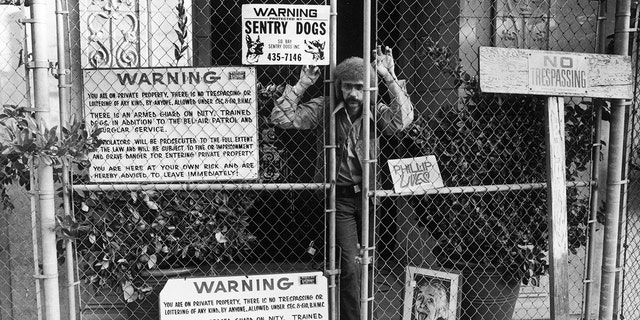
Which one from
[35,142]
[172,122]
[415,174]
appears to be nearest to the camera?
[35,142]

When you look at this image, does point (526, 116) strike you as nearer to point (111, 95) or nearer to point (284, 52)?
point (284, 52)

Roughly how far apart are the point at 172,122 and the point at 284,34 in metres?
0.89

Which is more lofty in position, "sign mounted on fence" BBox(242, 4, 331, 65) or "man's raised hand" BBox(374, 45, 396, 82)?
"sign mounted on fence" BBox(242, 4, 331, 65)

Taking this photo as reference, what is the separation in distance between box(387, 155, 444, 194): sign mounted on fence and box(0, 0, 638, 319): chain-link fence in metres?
0.01

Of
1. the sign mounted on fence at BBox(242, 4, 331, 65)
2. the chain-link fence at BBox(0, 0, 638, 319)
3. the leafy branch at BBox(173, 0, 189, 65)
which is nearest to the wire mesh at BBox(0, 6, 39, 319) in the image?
the chain-link fence at BBox(0, 0, 638, 319)

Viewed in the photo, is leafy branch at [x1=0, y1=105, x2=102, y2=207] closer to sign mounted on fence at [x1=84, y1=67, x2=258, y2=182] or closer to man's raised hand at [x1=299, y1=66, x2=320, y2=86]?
sign mounted on fence at [x1=84, y1=67, x2=258, y2=182]

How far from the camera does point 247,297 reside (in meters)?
3.59

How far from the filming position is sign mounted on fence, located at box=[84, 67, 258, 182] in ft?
11.5

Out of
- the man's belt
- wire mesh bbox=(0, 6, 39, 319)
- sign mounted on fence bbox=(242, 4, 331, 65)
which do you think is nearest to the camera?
sign mounted on fence bbox=(242, 4, 331, 65)

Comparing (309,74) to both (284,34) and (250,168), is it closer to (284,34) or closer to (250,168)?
(284,34)

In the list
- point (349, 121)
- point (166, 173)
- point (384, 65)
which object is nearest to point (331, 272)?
point (349, 121)

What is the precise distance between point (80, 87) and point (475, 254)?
3073 mm

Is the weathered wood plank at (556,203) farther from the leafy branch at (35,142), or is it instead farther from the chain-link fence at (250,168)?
the leafy branch at (35,142)

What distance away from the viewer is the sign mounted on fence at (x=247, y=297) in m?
3.51
